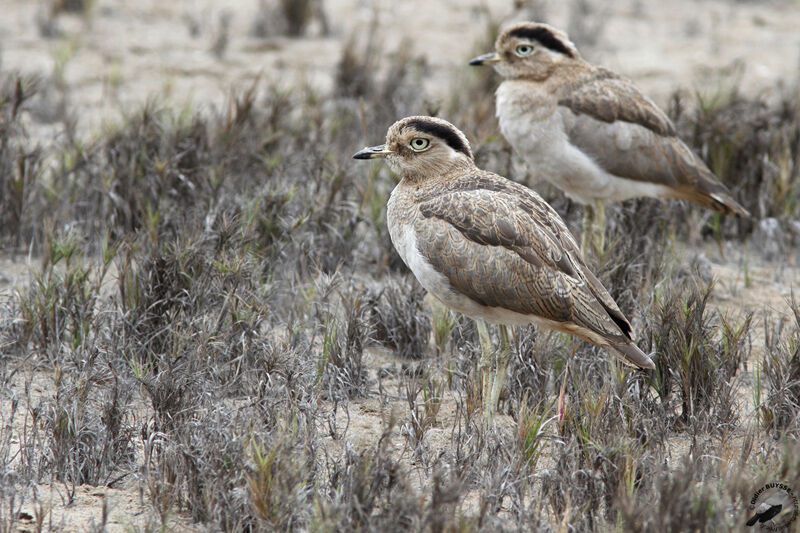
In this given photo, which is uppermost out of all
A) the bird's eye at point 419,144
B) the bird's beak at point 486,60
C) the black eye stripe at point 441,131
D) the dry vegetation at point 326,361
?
the bird's beak at point 486,60

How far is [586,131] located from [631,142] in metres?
0.31

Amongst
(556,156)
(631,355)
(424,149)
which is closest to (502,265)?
(631,355)

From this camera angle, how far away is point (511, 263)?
4461 mm

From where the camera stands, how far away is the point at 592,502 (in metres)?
3.84

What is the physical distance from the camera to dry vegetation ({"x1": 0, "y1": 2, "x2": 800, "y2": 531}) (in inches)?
147

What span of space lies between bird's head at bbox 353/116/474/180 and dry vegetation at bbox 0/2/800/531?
719 millimetres

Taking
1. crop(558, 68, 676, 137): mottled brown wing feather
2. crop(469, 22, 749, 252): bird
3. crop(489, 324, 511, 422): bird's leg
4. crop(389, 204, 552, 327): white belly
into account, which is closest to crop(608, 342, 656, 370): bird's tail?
crop(389, 204, 552, 327): white belly

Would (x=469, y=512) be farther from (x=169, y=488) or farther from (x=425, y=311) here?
(x=425, y=311)

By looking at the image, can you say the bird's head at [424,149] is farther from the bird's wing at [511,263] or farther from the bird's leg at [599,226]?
the bird's leg at [599,226]

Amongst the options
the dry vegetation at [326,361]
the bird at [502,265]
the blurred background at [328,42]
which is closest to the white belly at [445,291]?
the bird at [502,265]

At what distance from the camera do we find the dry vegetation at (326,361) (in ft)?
12.2

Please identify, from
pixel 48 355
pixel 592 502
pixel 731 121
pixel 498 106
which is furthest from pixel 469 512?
pixel 731 121

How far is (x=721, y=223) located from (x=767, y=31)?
5.26 metres

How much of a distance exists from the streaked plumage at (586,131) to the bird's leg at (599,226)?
2.5 inches
